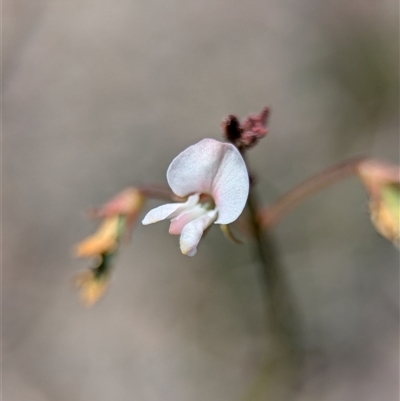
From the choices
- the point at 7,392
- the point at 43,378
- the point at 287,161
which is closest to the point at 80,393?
the point at 43,378

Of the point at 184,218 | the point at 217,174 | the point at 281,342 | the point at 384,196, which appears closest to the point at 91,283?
the point at 184,218

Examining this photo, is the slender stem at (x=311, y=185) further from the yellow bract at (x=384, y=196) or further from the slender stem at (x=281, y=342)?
the slender stem at (x=281, y=342)

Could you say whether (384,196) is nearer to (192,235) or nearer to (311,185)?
(311,185)

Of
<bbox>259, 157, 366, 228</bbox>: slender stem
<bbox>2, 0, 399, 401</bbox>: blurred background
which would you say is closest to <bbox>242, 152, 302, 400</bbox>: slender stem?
<bbox>2, 0, 399, 401</bbox>: blurred background

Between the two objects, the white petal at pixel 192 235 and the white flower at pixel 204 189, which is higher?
the white flower at pixel 204 189

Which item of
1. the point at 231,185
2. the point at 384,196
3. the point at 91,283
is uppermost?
the point at 231,185

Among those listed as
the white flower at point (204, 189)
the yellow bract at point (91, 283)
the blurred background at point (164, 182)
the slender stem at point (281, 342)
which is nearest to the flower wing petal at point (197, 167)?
the white flower at point (204, 189)
